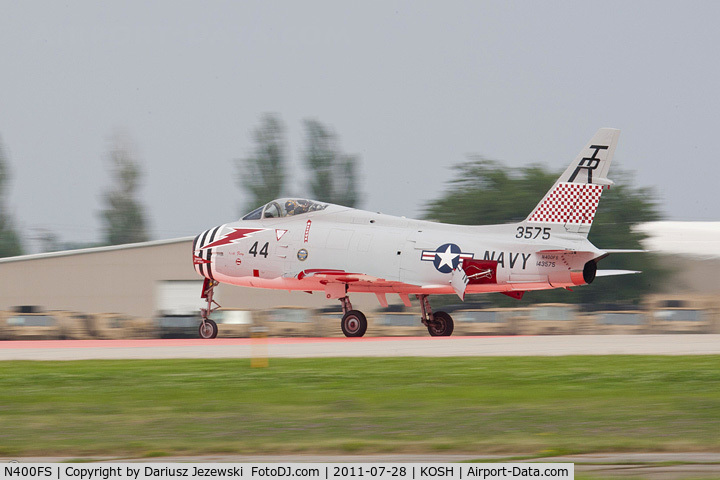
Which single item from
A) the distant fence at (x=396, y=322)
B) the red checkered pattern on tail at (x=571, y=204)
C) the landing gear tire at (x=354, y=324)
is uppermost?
the red checkered pattern on tail at (x=571, y=204)

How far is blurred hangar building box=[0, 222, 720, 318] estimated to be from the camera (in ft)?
160

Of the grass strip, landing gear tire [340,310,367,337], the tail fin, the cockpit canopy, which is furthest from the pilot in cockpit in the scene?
the grass strip

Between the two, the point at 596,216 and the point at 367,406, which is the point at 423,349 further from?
the point at 596,216

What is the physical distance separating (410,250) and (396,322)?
6095 millimetres

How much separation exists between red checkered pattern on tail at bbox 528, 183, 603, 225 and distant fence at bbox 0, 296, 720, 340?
6056 mm

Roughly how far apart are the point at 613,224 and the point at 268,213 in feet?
93.6

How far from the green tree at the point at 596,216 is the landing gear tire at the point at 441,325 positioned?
1854cm

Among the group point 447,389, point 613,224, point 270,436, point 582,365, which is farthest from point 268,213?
point 613,224

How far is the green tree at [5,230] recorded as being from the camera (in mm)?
83688

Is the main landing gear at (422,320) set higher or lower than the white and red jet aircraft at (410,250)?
lower

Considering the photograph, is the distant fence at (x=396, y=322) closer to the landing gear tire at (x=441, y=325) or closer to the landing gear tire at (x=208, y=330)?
the landing gear tire at (x=208, y=330)

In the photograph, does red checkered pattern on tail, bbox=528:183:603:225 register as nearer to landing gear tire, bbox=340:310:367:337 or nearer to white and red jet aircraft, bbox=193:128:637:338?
white and red jet aircraft, bbox=193:128:637:338

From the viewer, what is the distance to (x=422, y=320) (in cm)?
2958

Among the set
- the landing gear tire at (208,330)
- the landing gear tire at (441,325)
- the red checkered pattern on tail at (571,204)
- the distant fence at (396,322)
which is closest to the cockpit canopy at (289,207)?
the landing gear tire at (208,330)
